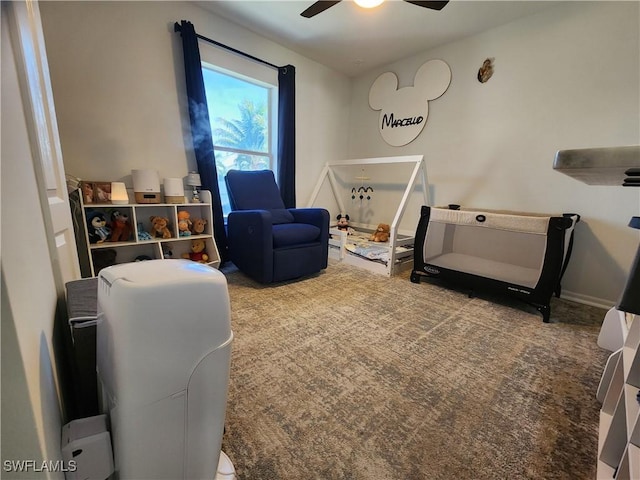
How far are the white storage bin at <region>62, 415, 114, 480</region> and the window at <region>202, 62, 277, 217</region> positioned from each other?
238 cm

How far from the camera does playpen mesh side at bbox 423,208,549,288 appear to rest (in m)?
1.84

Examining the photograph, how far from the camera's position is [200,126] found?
7.93 feet

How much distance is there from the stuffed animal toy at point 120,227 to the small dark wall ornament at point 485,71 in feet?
11.3

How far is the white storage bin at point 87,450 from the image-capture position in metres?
0.52

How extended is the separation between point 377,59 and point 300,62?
92 cm

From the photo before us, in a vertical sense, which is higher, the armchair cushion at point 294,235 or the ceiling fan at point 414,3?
the ceiling fan at point 414,3

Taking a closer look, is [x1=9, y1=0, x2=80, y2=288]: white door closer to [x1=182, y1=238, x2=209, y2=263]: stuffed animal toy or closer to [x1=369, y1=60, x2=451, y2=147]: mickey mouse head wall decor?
[x1=182, y1=238, x2=209, y2=263]: stuffed animal toy

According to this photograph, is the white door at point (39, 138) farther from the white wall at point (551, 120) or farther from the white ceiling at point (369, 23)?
the white wall at point (551, 120)

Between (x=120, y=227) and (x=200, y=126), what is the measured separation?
1103 mm

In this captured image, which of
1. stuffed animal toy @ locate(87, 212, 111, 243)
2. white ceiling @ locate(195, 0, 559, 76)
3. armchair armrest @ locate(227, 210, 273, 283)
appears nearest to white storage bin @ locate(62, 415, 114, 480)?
armchair armrest @ locate(227, 210, 273, 283)

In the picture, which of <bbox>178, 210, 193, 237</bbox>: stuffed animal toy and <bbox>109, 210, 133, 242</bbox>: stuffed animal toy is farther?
<bbox>178, 210, 193, 237</bbox>: stuffed animal toy

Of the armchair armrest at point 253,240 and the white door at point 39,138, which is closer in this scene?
the white door at point 39,138

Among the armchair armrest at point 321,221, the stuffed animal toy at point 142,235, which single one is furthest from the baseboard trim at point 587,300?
the stuffed animal toy at point 142,235

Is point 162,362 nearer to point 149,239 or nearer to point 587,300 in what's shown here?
point 149,239
